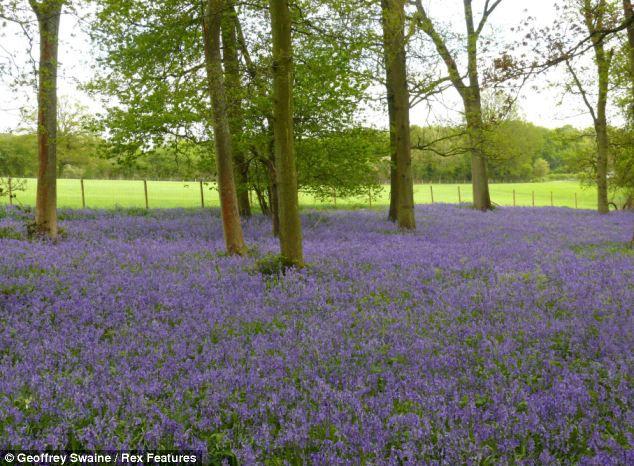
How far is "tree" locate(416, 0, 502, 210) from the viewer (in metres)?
16.3

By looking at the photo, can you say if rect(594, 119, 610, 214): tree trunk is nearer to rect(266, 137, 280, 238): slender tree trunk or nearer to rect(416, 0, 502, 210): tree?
rect(416, 0, 502, 210): tree

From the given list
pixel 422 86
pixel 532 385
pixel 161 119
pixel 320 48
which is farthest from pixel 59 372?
pixel 422 86

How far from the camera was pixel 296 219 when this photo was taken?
30.4 feet

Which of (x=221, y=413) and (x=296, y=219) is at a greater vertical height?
(x=296, y=219)

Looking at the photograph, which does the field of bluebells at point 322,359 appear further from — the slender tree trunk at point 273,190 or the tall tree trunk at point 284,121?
the slender tree trunk at point 273,190

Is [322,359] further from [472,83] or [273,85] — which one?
[472,83]

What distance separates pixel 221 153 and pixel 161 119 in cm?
216

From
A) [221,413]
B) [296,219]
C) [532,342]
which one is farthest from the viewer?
[296,219]

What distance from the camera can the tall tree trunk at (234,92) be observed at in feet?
35.7

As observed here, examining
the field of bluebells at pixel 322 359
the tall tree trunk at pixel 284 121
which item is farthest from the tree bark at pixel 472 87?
the field of bluebells at pixel 322 359

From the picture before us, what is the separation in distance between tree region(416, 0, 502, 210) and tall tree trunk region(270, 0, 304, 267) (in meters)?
5.34

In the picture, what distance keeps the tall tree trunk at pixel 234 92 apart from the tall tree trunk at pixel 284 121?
1.34 m

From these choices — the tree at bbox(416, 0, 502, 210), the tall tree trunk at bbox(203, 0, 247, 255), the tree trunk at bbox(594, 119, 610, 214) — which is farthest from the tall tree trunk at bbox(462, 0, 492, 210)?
the tall tree trunk at bbox(203, 0, 247, 255)

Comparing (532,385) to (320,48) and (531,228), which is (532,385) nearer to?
(320,48)
